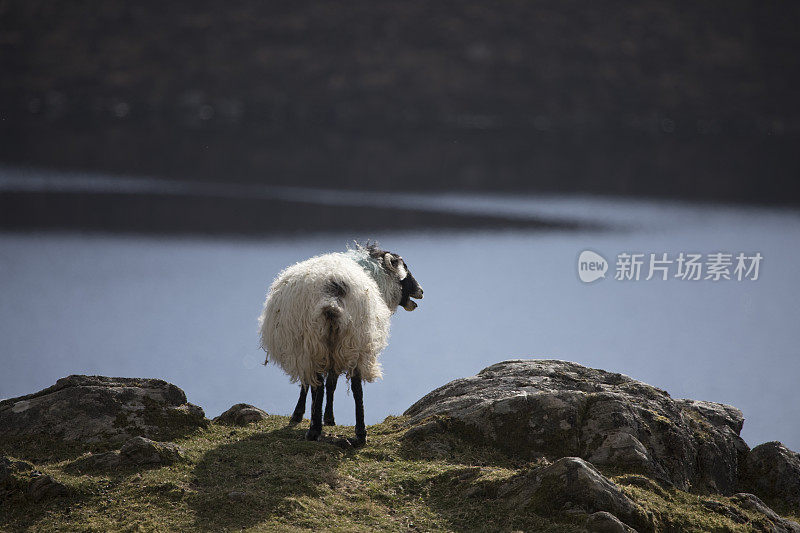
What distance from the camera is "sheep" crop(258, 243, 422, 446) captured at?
7.73 metres

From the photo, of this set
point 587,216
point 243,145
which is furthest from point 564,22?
point 587,216

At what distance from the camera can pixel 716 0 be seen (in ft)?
152

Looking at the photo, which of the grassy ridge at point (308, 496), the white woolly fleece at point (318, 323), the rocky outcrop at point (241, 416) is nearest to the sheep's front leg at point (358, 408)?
the white woolly fleece at point (318, 323)

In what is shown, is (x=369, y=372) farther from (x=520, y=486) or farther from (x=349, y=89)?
(x=349, y=89)

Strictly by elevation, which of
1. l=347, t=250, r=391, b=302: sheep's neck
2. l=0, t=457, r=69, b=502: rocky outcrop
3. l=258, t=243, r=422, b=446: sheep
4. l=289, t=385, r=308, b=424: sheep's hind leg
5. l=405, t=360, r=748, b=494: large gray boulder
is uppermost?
l=347, t=250, r=391, b=302: sheep's neck

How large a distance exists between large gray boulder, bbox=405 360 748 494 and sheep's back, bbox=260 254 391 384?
0.94 meters

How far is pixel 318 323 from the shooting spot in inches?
303

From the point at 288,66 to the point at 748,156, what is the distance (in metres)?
22.3

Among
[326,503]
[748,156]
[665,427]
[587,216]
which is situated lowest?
[326,503]

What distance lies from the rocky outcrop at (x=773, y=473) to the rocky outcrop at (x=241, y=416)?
15.6 ft

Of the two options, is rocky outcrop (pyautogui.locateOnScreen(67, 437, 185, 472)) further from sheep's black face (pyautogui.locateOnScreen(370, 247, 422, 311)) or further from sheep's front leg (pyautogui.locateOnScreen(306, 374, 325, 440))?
sheep's black face (pyautogui.locateOnScreen(370, 247, 422, 311))

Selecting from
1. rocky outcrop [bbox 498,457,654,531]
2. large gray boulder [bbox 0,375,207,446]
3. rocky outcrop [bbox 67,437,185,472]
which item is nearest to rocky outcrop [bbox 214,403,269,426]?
large gray boulder [bbox 0,375,207,446]

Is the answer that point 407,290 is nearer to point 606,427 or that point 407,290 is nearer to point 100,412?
point 606,427

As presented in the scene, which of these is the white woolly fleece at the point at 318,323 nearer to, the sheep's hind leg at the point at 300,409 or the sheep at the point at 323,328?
the sheep at the point at 323,328
